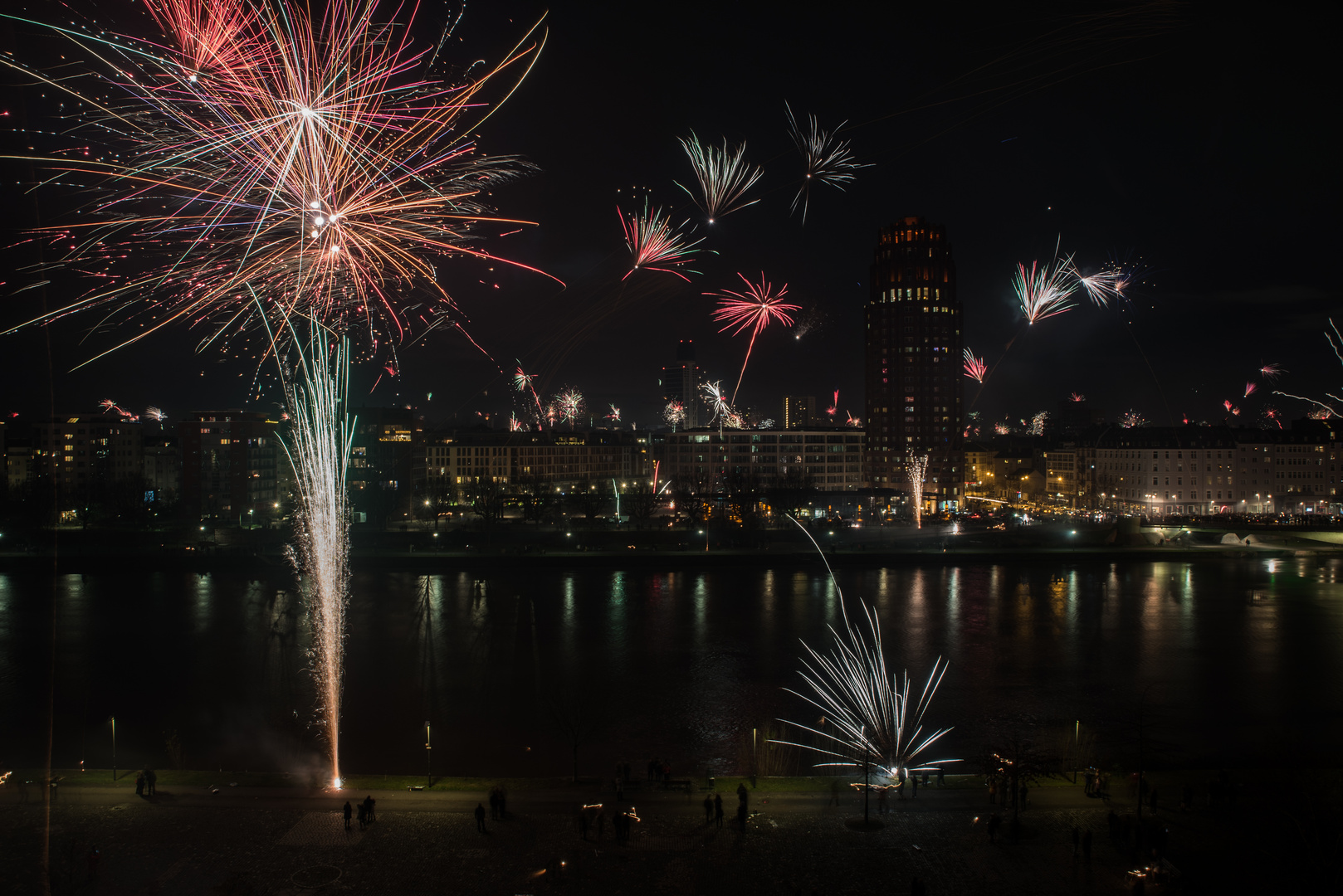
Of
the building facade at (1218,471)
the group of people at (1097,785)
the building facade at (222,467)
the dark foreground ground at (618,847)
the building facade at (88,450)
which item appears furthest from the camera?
the building facade at (88,450)

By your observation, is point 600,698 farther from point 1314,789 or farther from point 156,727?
point 1314,789

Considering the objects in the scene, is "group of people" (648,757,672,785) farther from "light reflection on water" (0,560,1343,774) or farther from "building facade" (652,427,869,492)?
"building facade" (652,427,869,492)

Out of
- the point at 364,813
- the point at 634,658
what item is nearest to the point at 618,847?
the point at 364,813

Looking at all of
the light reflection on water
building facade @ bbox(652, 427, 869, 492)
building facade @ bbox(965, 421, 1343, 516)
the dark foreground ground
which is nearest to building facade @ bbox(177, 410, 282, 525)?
the light reflection on water

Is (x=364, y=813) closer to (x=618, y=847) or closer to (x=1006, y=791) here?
(x=618, y=847)

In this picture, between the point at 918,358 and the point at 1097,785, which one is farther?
the point at 918,358

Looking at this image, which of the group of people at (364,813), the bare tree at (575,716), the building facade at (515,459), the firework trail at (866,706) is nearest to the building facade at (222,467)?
the building facade at (515,459)

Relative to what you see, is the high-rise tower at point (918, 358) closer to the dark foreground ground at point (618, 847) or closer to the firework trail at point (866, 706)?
the firework trail at point (866, 706)

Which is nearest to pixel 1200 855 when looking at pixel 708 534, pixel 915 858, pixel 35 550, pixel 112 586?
pixel 915 858
